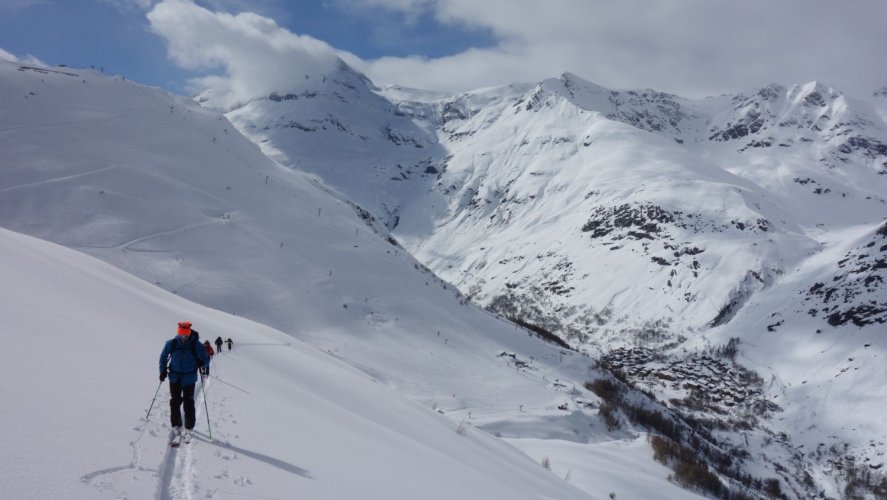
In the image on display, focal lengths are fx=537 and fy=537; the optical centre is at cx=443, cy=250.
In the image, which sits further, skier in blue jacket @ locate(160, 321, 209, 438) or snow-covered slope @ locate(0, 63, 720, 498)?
skier in blue jacket @ locate(160, 321, 209, 438)

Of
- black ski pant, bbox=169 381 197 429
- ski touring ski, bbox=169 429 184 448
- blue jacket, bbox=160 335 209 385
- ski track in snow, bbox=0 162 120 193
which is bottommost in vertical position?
ski touring ski, bbox=169 429 184 448

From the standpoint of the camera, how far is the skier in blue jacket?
8.52 m

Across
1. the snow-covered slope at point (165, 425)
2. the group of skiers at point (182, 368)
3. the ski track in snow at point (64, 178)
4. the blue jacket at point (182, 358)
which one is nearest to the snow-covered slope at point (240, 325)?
the snow-covered slope at point (165, 425)

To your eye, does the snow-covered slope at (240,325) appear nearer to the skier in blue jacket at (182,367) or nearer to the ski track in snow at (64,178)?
the ski track in snow at (64,178)

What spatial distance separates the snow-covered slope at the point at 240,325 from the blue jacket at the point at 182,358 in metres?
0.69

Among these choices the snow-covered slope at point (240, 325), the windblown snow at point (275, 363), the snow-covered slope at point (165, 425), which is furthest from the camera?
the snow-covered slope at point (240, 325)

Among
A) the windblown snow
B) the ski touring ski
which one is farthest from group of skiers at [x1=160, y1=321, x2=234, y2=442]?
the ski touring ski

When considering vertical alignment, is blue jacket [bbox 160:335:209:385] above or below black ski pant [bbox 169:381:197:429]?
above

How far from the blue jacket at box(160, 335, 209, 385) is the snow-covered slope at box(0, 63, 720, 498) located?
0.69m

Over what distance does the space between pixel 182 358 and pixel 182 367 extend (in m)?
0.16

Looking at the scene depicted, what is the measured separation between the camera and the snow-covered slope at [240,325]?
729cm

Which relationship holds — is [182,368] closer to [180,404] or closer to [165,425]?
[180,404]

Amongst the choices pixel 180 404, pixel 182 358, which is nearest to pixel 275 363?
pixel 182 358

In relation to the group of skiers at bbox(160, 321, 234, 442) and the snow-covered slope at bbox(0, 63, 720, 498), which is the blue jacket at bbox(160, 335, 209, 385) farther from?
the snow-covered slope at bbox(0, 63, 720, 498)
